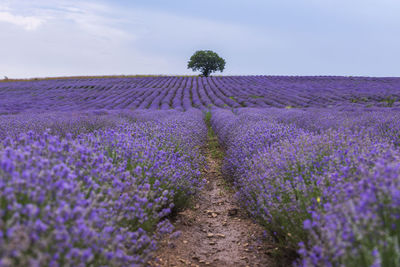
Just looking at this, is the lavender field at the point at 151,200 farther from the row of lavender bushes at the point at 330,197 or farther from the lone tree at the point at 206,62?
the lone tree at the point at 206,62

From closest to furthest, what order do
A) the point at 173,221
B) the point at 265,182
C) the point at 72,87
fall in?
the point at 265,182, the point at 173,221, the point at 72,87

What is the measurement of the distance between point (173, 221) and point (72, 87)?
23.4m

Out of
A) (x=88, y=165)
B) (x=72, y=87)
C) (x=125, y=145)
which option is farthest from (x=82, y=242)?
(x=72, y=87)

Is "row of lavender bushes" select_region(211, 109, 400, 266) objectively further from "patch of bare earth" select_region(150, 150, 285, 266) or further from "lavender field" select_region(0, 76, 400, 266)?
"patch of bare earth" select_region(150, 150, 285, 266)

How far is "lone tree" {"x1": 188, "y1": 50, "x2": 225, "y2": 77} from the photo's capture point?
40500mm

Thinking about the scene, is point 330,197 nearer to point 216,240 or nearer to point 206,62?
point 216,240

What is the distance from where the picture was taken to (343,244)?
4.60 ft

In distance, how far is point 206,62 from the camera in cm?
4066

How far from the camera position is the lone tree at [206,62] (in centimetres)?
4050

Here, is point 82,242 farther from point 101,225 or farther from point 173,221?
point 173,221

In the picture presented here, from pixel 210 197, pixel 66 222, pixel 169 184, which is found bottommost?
pixel 210 197

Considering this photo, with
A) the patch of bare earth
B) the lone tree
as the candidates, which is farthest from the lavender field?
the lone tree

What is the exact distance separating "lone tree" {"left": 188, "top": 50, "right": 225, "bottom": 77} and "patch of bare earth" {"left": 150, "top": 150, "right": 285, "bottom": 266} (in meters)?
37.5

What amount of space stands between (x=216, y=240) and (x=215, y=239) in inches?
0.8
